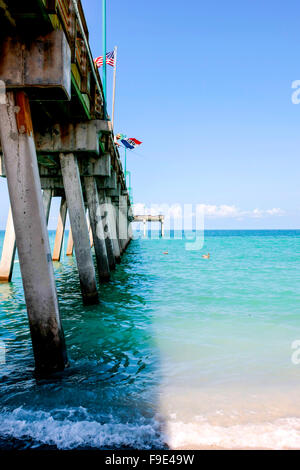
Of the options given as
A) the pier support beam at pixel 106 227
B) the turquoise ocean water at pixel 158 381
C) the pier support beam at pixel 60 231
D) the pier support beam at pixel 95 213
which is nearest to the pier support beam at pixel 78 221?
the turquoise ocean water at pixel 158 381

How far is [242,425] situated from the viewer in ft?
12.2

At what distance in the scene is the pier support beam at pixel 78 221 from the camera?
28.9ft

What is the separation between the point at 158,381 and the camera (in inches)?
191

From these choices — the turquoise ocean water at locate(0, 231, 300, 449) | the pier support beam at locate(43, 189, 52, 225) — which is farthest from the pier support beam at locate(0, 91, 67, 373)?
the pier support beam at locate(43, 189, 52, 225)

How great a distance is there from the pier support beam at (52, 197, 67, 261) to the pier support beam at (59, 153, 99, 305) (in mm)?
13156

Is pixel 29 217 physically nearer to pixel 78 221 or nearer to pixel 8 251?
pixel 78 221

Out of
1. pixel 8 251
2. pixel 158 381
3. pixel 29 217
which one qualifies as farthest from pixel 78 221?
pixel 158 381

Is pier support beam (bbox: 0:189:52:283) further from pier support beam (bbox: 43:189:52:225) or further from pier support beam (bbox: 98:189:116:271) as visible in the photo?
pier support beam (bbox: 98:189:116:271)

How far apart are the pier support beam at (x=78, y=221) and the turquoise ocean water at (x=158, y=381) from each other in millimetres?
651

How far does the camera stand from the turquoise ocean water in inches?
139

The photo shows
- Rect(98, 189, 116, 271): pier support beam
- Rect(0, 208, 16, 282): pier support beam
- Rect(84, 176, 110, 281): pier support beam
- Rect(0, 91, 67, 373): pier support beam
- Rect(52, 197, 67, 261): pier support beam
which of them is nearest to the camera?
Rect(0, 91, 67, 373): pier support beam

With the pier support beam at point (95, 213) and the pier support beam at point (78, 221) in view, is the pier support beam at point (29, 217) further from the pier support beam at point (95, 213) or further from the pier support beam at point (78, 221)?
the pier support beam at point (95, 213)

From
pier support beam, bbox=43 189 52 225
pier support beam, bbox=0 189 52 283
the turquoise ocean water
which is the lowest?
the turquoise ocean water
